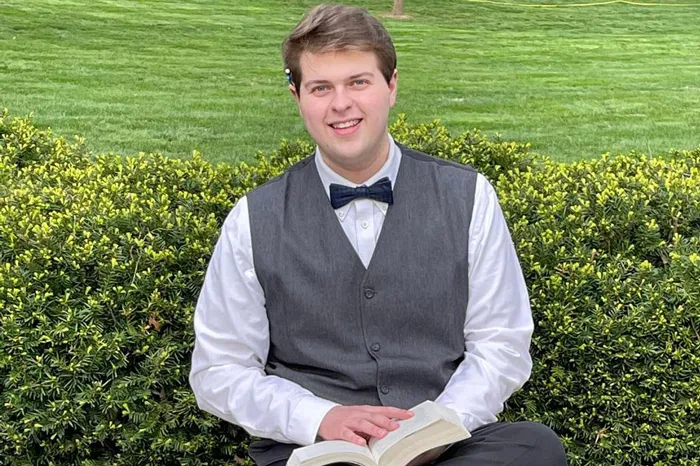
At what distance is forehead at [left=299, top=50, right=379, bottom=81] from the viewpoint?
2.50m

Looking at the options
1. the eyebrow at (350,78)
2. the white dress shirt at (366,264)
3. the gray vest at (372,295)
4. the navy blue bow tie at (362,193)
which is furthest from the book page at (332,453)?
the eyebrow at (350,78)

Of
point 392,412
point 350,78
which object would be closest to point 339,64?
point 350,78

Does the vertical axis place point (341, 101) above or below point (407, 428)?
above

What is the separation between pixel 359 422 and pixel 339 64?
3.23 feet

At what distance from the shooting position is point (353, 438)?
2297 mm

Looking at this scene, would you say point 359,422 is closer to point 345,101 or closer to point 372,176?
point 372,176

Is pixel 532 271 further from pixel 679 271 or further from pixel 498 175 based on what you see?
pixel 498 175

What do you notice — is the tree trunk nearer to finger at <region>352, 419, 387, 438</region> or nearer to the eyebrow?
the eyebrow

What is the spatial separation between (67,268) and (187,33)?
13.3m

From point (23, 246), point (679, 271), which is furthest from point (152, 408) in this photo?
point (679, 271)

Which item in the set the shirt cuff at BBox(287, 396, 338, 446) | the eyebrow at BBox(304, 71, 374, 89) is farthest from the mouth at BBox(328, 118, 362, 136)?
the shirt cuff at BBox(287, 396, 338, 446)

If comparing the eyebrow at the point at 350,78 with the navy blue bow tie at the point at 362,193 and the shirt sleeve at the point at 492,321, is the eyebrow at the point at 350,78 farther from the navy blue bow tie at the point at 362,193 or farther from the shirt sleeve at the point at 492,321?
the shirt sleeve at the point at 492,321

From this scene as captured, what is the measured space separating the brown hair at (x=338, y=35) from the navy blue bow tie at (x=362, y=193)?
32 centimetres

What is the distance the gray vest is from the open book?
0.34 meters
